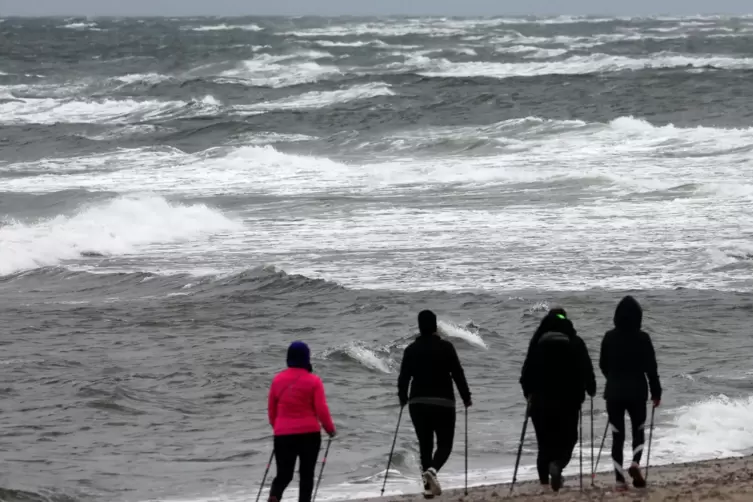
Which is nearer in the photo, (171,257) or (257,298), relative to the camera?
(257,298)

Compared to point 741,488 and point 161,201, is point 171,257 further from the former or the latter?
point 741,488

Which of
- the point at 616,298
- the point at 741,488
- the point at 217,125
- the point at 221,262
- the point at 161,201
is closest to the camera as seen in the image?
the point at 741,488

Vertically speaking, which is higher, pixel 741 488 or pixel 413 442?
pixel 741 488

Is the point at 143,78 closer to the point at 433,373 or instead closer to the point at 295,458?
the point at 433,373

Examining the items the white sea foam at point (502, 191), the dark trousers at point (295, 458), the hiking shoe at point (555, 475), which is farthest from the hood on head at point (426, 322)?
the white sea foam at point (502, 191)

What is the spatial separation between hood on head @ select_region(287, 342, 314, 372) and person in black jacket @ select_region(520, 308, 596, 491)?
1515mm

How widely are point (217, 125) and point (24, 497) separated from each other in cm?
3614

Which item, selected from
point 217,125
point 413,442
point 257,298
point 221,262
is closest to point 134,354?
point 257,298

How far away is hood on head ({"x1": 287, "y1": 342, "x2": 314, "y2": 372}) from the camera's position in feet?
Result: 23.7

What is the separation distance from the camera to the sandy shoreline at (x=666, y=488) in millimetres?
7672

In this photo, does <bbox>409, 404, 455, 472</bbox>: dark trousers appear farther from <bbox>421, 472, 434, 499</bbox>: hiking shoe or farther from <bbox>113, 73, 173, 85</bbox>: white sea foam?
<bbox>113, 73, 173, 85</bbox>: white sea foam

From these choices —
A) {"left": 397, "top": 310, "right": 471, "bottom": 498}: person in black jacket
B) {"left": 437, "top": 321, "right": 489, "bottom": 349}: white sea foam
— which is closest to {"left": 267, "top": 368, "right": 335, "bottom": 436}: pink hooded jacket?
{"left": 397, "top": 310, "right": 471, "bottom": 498}: person in black jacket

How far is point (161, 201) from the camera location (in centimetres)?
2658

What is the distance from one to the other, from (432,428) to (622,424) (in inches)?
46.7
